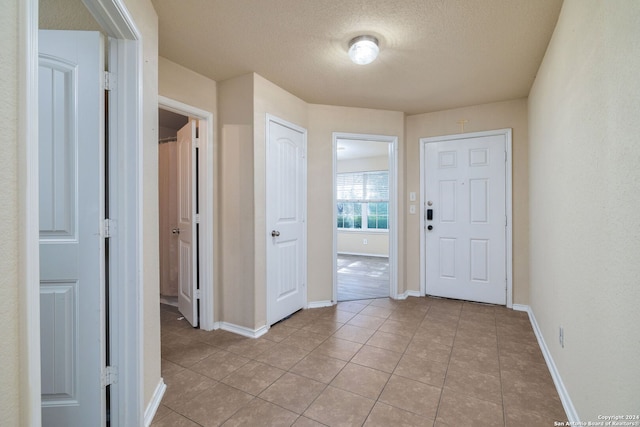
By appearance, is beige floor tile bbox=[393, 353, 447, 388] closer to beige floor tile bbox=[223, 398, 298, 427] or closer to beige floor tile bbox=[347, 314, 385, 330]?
beige floor tile bbox=[347, 314, 385, 330]

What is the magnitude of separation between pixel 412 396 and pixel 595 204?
1.41 meters

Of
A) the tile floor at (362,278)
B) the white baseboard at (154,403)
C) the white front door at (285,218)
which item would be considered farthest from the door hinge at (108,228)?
the tile floor at (362,278)

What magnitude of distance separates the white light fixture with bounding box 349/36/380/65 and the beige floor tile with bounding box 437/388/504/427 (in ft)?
7.57

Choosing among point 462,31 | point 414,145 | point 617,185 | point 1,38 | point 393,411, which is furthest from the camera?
point 414,145

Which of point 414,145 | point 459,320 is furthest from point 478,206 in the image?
point 459,320

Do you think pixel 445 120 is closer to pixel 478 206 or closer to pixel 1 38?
pixel 478 206

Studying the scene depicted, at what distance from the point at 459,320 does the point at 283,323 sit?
70.3 inches

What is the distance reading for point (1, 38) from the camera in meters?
0.65

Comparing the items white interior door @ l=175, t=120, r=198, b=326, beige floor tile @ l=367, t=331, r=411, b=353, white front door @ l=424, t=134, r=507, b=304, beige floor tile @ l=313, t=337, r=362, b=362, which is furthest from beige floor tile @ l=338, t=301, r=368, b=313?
white interior door @ l=175, t=120, r=198, b=326

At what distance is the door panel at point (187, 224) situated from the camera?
109 inches

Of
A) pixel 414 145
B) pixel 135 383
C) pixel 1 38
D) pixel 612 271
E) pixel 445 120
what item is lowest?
pixel 135 383

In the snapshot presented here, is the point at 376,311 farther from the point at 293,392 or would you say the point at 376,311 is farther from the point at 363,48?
the point at 363,48

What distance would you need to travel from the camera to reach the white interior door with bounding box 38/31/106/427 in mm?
1345

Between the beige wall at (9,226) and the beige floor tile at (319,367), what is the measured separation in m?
1.60
